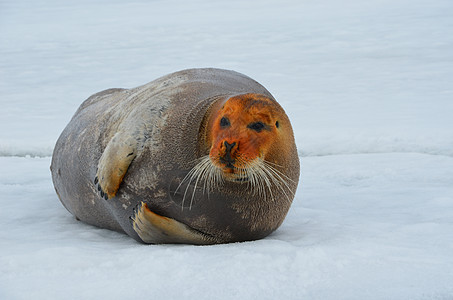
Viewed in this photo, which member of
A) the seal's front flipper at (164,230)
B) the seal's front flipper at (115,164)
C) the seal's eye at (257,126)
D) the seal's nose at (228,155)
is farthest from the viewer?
Answer: the seal's front flipper at (115,164)

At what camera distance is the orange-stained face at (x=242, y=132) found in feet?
8.73

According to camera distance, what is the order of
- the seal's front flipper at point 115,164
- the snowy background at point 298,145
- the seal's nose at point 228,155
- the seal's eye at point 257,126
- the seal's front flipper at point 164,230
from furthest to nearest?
the seal's front flipper at point 115,164 < the seal's front flipper at point 164,230 < the seal's eye at point 257,126 < the seal's nose at point 228,155 < the snowy background at point 298,145

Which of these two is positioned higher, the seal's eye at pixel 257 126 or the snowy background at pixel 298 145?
the seal's eye at pixel 257 126

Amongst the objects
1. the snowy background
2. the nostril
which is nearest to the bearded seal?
the nostril

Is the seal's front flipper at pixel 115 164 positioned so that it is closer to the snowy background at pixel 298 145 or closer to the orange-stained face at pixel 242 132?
the snowy background at pixel 298 145

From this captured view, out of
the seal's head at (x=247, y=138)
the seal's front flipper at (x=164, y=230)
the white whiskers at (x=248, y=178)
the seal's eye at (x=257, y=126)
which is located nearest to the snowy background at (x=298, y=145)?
the seal's front flipper at (x=164, y=230)

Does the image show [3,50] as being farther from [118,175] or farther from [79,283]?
[79,283]

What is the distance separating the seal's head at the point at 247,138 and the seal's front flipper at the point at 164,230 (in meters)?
0.38

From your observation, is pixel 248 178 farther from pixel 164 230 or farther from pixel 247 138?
pixel 164 230

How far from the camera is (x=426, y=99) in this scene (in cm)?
688

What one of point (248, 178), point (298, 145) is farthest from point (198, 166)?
point (298, 145)

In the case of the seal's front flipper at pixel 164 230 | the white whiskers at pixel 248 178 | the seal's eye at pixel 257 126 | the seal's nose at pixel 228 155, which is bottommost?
the seal's front flipper at pixel 164 230

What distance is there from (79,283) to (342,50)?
26.3 feet

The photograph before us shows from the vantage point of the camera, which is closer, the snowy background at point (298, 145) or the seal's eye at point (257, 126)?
the snowy background at point (298, 145)
